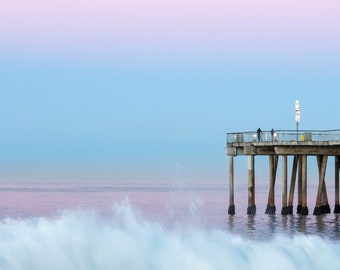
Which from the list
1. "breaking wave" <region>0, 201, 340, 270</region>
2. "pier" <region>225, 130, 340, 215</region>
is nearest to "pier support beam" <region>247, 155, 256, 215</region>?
"pier" <region>225, 130, 340, 215</region>

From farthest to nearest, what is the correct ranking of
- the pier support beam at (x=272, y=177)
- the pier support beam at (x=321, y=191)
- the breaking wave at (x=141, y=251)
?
the pier support beam at (x=272, y=177) → the pier support beam at (x=321, y=191) → the breaking wave at (x=141, y=251)

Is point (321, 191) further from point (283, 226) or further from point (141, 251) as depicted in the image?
point (141, 251)

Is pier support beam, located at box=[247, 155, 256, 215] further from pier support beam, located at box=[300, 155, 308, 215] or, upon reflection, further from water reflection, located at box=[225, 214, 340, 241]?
pier support beam, located at box=[300, 155, 308, 215]

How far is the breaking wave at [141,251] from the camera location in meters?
25.4

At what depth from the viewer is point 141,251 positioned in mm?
26094

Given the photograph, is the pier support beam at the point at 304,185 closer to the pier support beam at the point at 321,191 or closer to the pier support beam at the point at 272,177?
the pier support beam at the point at 321,191

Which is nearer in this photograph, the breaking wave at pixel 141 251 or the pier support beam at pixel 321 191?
the breaking wave at pixel 141 251

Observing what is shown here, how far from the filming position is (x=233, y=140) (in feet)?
186

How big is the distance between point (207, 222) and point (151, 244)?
90.4ft

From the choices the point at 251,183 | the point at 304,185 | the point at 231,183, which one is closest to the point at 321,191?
the point at 304,185

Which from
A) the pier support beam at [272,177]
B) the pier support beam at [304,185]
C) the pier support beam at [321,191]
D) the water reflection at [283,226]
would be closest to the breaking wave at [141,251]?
the water reflection at [283,226]

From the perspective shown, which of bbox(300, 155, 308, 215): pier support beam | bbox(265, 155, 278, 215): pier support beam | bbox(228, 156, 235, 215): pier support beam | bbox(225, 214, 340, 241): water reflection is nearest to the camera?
bbox(225, 214, 340, 241): water reflection

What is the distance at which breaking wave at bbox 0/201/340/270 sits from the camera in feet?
83.3

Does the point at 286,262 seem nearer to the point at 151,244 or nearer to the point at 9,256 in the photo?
the point at 151,244
